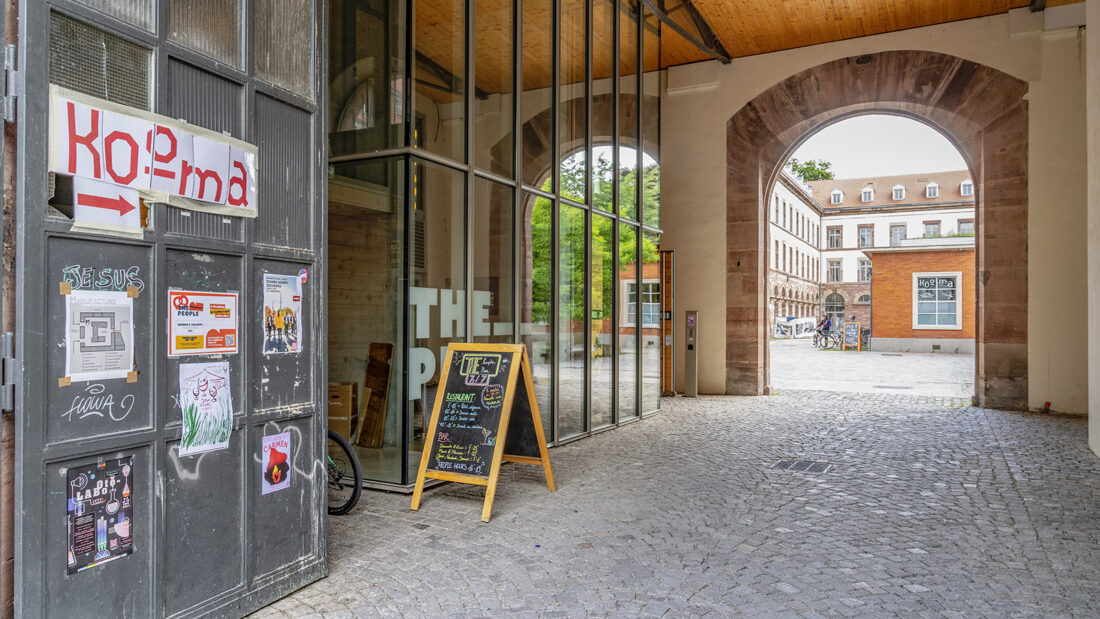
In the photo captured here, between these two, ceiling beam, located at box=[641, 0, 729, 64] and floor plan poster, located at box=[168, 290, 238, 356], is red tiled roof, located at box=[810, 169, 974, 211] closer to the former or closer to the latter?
ceiling beam, located at box=[641, 0, 729, 64]

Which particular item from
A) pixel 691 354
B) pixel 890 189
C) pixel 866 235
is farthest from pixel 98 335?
pixel 890 189

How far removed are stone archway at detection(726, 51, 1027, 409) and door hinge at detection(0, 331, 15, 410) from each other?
35.5 feet

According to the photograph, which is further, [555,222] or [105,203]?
[555,222]

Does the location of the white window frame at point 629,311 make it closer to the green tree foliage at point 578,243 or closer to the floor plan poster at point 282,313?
the green tree foliage at point 578,243

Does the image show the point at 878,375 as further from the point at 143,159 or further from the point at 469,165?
the point at 143,159

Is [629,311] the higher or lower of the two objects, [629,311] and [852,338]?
the higher

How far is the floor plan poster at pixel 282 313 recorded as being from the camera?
11.0 ft

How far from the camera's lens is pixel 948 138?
454 inches

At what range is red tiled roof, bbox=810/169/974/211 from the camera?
185 ft

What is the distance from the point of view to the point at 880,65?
11.1 m

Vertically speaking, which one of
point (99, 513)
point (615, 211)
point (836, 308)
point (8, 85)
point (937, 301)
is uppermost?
point (615, 211)

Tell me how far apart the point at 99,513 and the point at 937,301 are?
30.5 m

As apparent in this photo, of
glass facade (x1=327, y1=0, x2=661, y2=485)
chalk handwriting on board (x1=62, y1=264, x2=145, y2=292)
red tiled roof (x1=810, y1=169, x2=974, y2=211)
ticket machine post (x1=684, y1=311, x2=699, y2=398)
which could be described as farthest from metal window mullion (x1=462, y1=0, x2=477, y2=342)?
red tiled roof (x1=810, y1=169, x2=974, y2=211)

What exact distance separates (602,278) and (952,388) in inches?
345
